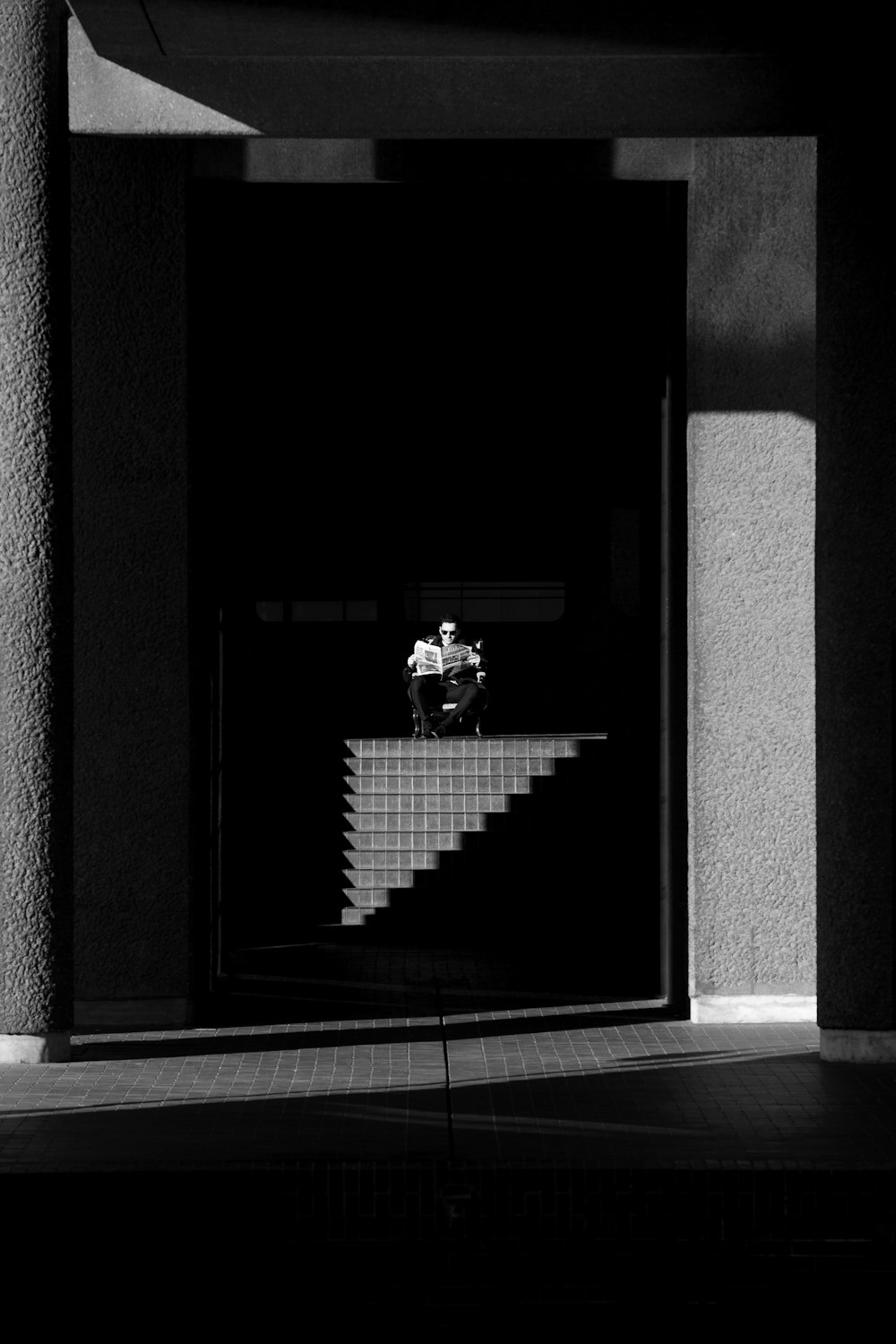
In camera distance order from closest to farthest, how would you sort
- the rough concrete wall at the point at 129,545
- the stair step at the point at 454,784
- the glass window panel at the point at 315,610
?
the rough concrete wall at the point at 129,545 → the stair step at the point at 454,784 → the glass window panel at the point at 315,610

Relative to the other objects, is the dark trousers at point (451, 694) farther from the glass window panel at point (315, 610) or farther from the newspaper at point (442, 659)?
the glass window panel at point (315, 610)

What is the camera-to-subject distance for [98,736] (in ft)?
27.7

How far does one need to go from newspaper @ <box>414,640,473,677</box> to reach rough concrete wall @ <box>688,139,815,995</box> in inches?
342

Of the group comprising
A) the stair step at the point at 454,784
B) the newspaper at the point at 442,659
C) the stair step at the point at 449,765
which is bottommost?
the stair step at the point at 454,784

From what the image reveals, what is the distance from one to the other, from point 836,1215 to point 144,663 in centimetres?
442

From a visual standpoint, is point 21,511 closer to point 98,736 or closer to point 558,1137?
point 98,736

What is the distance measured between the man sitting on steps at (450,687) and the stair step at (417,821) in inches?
158

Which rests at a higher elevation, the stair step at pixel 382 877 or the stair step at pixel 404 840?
the stair step at pixel 404 840

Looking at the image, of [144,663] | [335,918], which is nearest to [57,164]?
[144,663]

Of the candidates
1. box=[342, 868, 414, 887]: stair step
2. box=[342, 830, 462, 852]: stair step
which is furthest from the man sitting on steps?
box=[342, 868, 414, 887]: stair step

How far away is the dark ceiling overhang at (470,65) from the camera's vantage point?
22.8 ft

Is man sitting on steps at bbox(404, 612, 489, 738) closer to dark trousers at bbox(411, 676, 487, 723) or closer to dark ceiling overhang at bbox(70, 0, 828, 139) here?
dark trousers at bbox(411, 676, 487, 723)

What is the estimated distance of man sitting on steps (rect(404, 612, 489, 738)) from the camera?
16.9 m

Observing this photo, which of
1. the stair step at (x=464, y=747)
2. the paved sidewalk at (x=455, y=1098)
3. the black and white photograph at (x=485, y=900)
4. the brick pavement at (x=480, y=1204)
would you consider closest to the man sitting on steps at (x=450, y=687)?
the stair step at (x=464, y=747)
